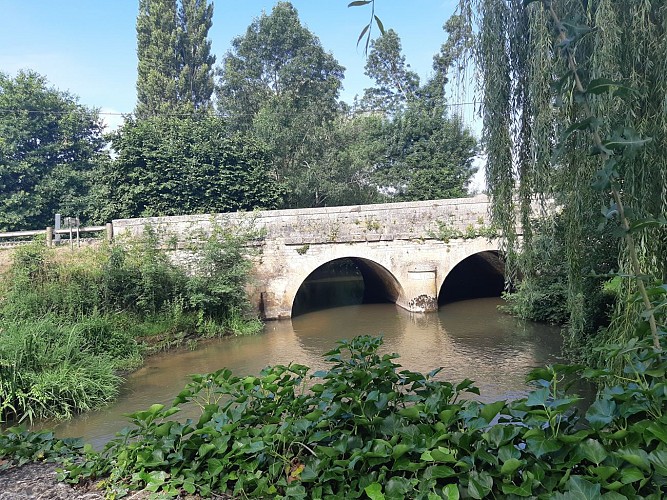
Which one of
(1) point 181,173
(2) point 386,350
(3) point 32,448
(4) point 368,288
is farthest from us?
(1) point 181,173

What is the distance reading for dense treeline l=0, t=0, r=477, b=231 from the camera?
18.7 meters

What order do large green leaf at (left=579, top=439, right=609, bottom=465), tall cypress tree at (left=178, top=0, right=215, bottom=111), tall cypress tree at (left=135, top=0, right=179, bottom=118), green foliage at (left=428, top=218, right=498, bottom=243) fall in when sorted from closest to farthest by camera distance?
large green leaf at (left=579, top=439, right=609, bottom=465), green foliage at (left=428, top=218, right=498, bottom=243), tall cypress tree at (left=135, top=0, right=179, bottom=118), tall cypress tree at (left=178, top=0, right=215, bottom=111)

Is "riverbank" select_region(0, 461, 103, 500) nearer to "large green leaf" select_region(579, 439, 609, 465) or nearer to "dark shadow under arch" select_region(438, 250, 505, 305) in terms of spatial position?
"large green leaf" select_region(579, 439, 609, 465)

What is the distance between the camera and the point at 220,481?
234 cm

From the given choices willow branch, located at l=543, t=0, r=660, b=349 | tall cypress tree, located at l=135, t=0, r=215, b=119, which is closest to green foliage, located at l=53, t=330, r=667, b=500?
willow branch, located at l=543, t=0, r=660, b=349

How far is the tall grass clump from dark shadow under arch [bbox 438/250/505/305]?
286 inches

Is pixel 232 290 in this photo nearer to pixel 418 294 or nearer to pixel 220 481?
pixel 418 294

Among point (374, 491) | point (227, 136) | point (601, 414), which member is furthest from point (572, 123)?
point (227, 136)

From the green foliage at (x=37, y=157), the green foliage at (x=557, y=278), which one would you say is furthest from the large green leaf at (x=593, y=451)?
the green foliage at (x=37, y=157)

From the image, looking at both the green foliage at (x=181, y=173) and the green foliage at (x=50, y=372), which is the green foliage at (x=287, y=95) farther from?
the green foliage at (x=50, y=372)

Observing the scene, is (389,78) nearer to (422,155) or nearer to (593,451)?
(422,155)

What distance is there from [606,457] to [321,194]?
21.8m

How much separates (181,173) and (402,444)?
18195 mm

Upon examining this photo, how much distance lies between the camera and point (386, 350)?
31.7 ft
